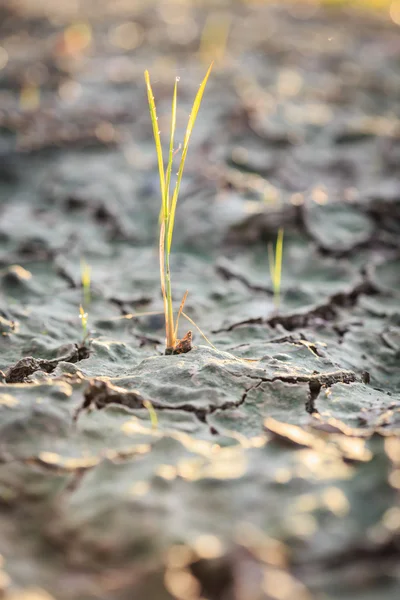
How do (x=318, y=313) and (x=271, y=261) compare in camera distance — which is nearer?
(x=318, y=313)

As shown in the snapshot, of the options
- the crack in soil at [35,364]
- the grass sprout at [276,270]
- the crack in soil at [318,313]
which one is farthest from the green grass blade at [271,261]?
the crack in soil at [35,364]

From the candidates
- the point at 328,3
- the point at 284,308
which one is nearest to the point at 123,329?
the point at 284,308

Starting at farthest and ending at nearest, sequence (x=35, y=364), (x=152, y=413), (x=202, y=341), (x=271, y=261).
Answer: (x=271, y=261) < (x=202, y=341) < (x=35, y=364) < (x=152, y=413)

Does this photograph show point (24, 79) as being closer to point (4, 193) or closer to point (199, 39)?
point (4, 193)

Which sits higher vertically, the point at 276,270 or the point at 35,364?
the point at 276,270

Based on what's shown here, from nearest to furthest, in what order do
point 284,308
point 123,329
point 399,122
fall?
1. point 123,329
2. point 284,308
3. point 399,122

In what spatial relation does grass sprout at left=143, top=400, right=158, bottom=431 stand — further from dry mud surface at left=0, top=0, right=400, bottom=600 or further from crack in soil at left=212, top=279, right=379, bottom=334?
crack in soil at left=212, top=279, right=379, bottom=334

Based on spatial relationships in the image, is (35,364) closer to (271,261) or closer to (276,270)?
(276,270)

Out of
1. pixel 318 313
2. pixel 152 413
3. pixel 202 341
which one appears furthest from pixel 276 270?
pixel 152 413
